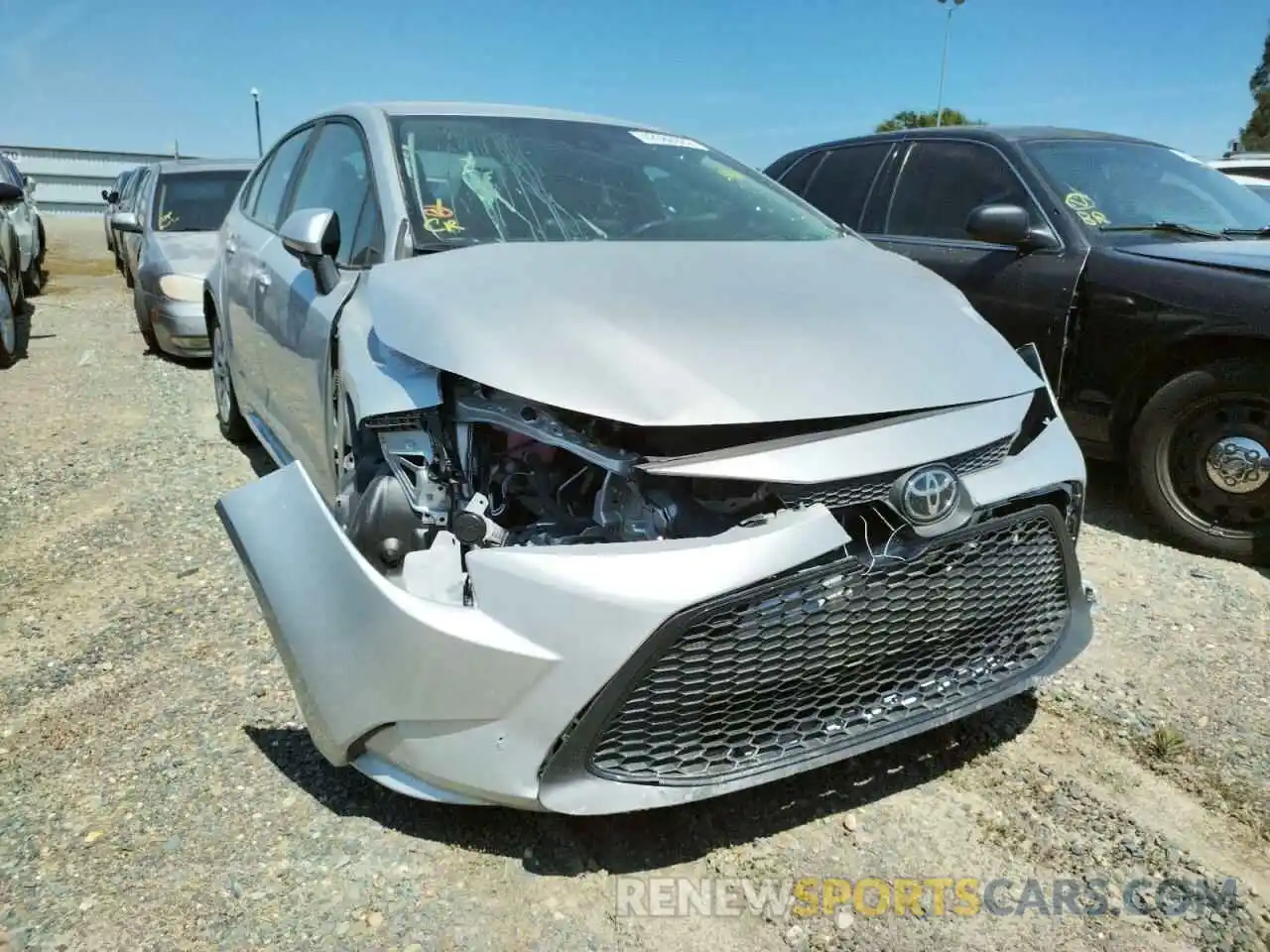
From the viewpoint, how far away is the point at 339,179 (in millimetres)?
3471

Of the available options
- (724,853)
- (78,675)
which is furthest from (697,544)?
(78,675)

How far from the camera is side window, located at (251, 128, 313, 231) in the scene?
4164mm

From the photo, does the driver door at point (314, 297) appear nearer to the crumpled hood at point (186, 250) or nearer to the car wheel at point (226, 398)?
the car wheel at point (226, 398)

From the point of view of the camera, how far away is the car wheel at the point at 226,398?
500 cm

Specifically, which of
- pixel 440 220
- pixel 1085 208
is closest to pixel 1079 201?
pixel 1085 208

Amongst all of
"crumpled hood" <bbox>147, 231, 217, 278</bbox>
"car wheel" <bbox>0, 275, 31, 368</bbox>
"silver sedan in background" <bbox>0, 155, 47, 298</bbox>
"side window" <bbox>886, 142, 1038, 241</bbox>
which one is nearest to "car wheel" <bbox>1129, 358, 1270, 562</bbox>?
"side window" <bbox>886, 142, 1038, 241</bbox>

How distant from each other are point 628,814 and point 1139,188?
4.01m

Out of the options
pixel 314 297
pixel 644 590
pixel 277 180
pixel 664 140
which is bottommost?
pixel 644 590

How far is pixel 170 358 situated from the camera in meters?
7.99

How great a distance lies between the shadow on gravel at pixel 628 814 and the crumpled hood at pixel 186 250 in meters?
5.82

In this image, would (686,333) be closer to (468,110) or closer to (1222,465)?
(468,110)

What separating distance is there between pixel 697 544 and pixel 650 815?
0.82 metres

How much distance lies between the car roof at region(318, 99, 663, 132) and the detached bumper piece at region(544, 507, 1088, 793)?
2.22 metres

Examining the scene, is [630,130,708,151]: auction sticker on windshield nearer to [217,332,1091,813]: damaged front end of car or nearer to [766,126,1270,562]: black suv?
[766,126,1270,562]: black suv
